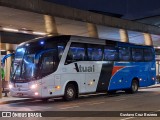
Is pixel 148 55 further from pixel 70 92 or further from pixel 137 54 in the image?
pixel 70 92

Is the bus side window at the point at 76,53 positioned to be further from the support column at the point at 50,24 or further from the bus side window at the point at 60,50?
the support column at the point at 50,24

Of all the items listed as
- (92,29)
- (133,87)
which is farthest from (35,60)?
(92,29)

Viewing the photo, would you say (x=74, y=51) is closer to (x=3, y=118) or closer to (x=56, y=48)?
(x=56, y=48)

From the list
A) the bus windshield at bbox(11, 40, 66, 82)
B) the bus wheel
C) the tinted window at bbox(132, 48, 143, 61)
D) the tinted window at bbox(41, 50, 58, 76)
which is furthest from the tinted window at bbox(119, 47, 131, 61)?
the tinted window at bbox(41, 50, 58, 76)

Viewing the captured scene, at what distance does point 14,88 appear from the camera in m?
17.5

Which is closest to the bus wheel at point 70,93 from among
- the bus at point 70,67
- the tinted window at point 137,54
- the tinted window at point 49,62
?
the bus at point 70,67

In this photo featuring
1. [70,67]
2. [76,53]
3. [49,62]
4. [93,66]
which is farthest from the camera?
[93,66]

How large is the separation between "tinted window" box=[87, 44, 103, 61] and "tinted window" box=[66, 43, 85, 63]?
0.57m

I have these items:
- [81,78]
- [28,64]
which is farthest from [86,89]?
[28,64]

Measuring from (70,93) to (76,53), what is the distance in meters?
2.22

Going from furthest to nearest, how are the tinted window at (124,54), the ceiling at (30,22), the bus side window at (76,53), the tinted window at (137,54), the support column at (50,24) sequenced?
the tinted window at (137,54) → the tinted window at (124,54) → the support column at (50,24) → the ceiling at (30,22) → the bus side window at (76,53)

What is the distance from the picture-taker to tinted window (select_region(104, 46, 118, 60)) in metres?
21.3

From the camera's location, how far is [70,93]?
18.6 metres

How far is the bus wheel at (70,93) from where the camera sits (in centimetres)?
1831
